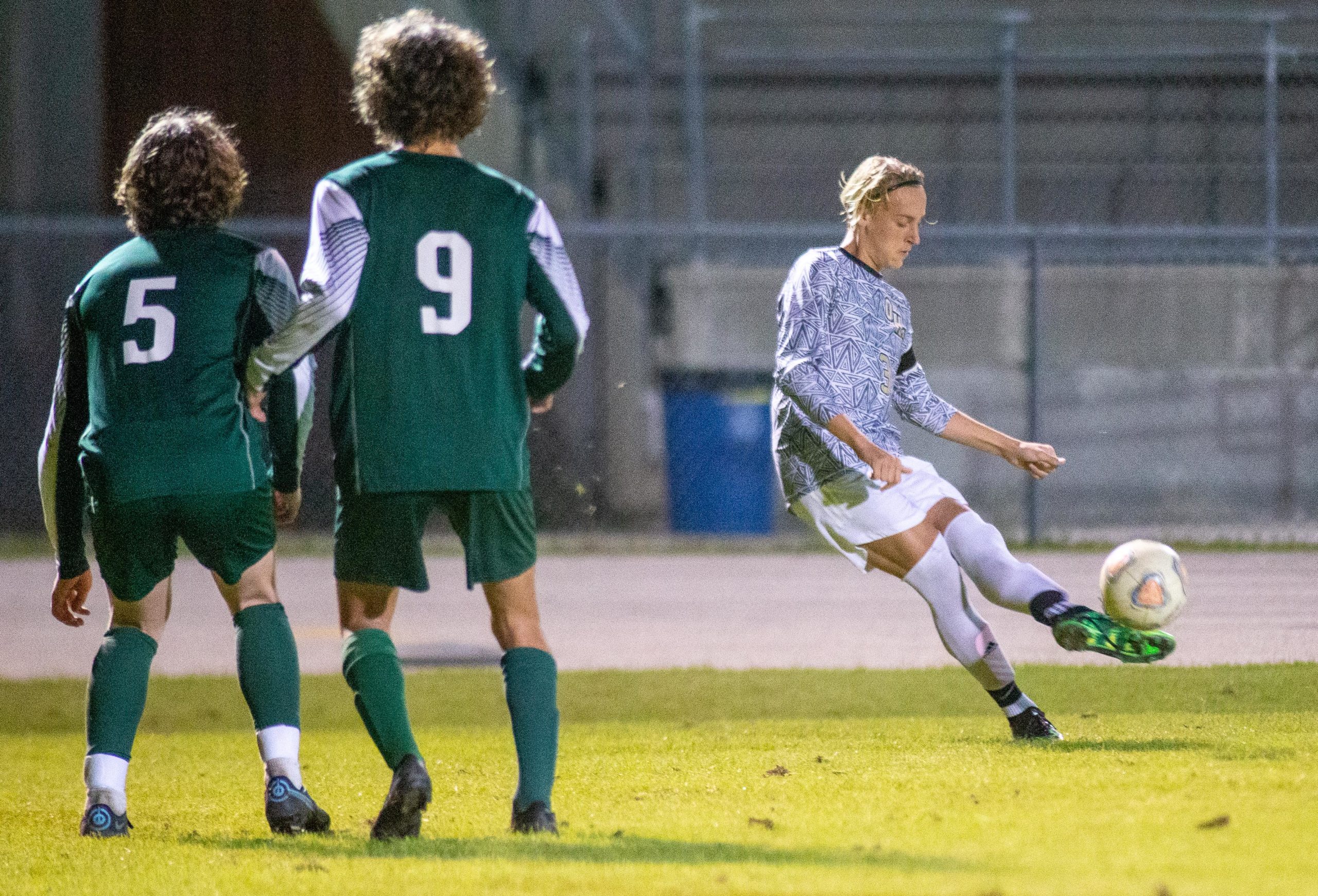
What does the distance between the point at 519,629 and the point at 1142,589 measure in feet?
6.23

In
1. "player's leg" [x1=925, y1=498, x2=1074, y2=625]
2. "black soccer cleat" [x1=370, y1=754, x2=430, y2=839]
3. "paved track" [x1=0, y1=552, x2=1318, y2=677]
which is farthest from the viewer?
"paved track" [x1=0, y1=552, x2=1318, y2=677]

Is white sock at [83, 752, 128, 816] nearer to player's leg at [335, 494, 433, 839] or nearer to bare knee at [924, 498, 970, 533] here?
player's leg at [335, 494, 433, 839]

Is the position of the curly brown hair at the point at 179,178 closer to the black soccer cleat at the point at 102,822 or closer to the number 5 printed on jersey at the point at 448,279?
the number 5 printed on jersey at the point at 448,279

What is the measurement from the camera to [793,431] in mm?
4969

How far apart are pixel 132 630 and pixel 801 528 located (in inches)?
347

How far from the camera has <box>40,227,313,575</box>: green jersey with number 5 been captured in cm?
386

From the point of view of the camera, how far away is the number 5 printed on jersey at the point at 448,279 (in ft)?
11.8

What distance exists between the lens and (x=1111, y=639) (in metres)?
4.32

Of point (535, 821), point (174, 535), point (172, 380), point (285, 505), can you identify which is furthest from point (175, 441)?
point (535, 821)

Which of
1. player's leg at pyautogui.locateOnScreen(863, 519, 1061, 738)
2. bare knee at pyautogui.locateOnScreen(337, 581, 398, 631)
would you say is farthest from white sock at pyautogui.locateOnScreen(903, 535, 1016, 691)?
bare knee at pyautogui.locateOnScreen(337, 581, 398, 631)

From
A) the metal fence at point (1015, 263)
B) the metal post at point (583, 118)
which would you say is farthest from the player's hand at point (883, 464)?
the metal post at point (583, 118)

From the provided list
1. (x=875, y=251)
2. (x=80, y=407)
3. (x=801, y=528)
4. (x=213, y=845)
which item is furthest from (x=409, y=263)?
(x=801, y=528)

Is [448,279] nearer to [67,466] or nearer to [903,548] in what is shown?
[67,466]

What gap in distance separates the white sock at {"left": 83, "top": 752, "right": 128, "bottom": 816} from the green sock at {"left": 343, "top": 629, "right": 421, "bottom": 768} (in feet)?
2.29
